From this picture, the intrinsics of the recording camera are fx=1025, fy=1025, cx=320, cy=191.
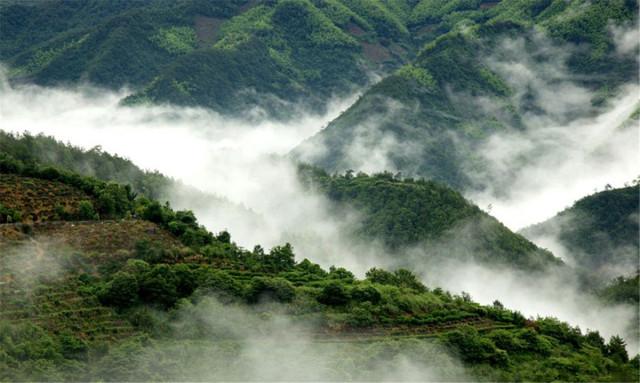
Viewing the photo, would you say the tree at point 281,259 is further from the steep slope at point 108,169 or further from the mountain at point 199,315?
the steep slope at point 108,169

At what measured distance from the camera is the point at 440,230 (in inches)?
7185

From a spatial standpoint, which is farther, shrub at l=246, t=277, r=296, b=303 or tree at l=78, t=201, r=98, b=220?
tree at l=78, t=201, r=98, b=220

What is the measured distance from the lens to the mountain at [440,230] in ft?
586

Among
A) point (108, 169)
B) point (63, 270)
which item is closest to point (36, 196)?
point (63, 270)

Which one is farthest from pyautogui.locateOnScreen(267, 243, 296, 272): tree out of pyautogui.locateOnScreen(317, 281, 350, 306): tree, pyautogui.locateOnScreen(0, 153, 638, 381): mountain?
pyautogui.locateOnScreen(317, 281, 350, 306): tree

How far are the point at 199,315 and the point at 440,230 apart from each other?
100 meters

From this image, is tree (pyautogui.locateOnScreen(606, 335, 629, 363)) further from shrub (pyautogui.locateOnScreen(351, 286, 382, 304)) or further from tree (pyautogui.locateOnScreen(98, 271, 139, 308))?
tree (pyautogui.locateOnScreen(98, 271, 139, 308))


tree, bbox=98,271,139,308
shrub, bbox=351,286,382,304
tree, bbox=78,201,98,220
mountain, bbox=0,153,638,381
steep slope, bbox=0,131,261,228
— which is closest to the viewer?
mountain, bbox=0,153,638,381

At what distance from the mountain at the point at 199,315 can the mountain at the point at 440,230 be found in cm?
7068

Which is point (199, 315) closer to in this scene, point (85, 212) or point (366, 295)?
point (366, 295)

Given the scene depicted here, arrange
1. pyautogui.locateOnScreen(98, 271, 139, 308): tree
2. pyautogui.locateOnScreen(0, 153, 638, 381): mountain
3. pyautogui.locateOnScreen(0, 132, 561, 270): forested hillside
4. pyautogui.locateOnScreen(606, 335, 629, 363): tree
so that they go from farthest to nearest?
pyautogui.locateOnScreen(0, 132, 561, 270): forested hillside
pyautogui.locateOnScreen(606, 335, 629, 363): tree
pyautogui.locateOnScreen(98, 271, 139, 308): tree
pyautogui.locateOnScreen(0, 153, 638, 381): mountain

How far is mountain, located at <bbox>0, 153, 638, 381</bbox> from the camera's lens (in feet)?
254

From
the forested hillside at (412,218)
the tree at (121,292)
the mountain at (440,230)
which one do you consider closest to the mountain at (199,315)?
the tree at (121,292)

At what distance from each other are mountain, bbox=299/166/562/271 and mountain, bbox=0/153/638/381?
70681 millimetres
